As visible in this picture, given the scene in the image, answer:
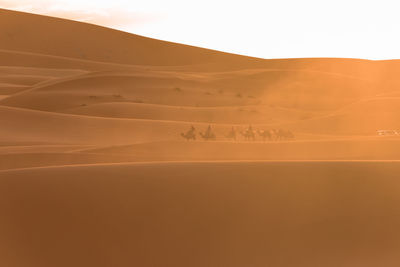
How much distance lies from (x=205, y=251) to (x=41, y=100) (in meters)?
28.8

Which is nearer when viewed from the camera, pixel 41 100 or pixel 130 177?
pixel 130 177

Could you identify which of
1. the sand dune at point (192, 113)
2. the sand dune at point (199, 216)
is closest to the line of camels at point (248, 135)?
the sand dune at point (192, 113)

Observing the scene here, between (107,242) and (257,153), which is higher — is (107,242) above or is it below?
below

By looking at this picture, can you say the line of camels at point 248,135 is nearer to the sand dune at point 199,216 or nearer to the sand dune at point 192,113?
the sand dune at point 192,113

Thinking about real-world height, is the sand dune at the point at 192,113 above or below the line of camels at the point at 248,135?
above

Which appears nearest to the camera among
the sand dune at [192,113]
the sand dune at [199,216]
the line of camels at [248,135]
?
the sand dune at [199,216]

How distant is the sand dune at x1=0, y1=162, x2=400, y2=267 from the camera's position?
6.11 meters

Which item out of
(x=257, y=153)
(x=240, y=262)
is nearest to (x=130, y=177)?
(x=240, y=262)

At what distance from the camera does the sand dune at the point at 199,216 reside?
20.0ft

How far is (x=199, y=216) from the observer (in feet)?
22.1

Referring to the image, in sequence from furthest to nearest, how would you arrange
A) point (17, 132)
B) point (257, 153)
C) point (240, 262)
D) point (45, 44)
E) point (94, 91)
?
1. point (45, 44)
2. point (94, 91)
3. point (17, 132)
4. point (257, 153)
5. point (240, 262)

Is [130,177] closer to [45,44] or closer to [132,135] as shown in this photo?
[132,135]

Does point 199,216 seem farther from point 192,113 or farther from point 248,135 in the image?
point 192,113

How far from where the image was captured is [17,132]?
22.7 meters
